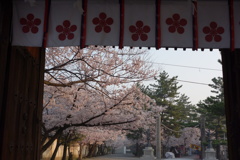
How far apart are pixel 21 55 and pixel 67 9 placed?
1076 mm

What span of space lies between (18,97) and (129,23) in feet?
6.54

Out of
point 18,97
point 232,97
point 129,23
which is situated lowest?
point 18,97

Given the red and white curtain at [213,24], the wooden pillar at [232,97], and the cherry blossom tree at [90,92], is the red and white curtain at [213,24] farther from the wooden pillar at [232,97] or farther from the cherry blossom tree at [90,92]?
the cherry blossom tree at [90,92]

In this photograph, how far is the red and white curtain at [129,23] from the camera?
4.04 meters

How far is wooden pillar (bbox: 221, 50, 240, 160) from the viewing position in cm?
455

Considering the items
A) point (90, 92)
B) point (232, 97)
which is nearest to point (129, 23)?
point (232, 97)

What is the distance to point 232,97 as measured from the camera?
4.82 metres

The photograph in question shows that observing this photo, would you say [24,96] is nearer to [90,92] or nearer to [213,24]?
[213,24]

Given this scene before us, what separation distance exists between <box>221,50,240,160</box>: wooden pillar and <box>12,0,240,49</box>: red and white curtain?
84cm

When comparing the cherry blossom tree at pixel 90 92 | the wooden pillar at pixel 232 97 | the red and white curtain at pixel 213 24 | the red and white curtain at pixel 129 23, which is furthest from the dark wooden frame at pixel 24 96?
the cherry blossom tree at pixel 90 92

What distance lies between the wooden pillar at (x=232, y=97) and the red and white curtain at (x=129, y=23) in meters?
0.84

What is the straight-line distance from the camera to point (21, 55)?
452cm

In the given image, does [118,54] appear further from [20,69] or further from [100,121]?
[20,69]

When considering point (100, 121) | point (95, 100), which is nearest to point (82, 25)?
point (100, 121)
